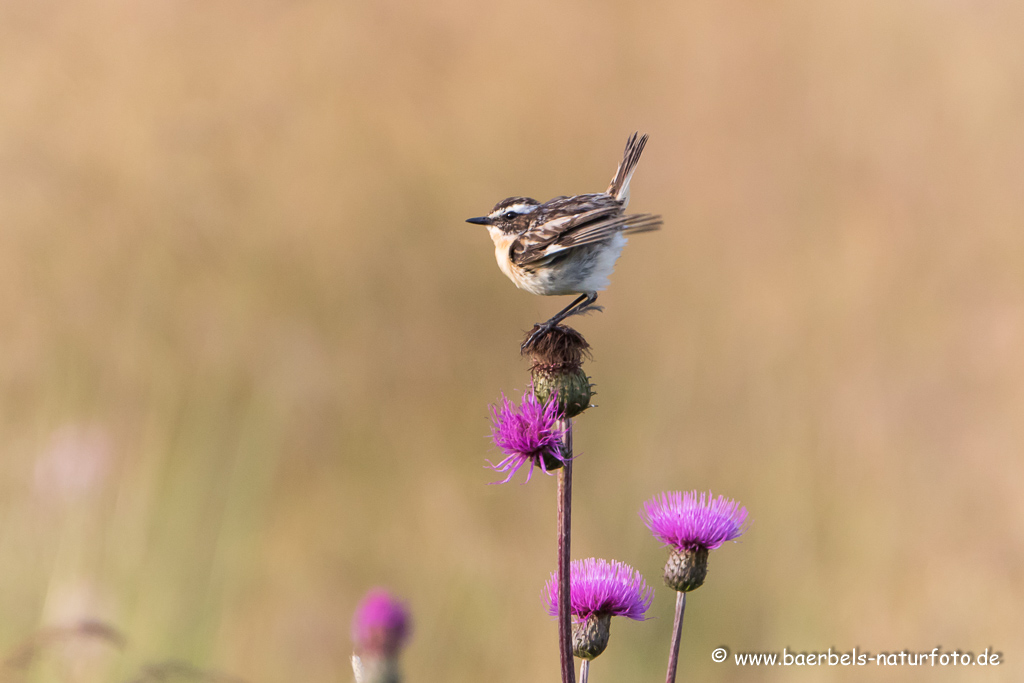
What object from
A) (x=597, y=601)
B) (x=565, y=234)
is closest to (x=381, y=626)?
(x=597, y=601)

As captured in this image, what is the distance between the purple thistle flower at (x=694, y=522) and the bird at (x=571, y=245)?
3.76ft

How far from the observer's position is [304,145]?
33.0ft

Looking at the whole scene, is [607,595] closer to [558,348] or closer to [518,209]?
[558,348]

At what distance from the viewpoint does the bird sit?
4335 mm

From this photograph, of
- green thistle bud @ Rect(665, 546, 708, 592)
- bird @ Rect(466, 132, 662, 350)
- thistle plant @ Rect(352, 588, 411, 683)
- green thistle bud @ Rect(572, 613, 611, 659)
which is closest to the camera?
thistle plant @ Rect(352, 588, 411, 683)

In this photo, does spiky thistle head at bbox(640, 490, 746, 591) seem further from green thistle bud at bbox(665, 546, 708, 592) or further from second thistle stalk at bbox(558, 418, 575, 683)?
second thistle stalk at bbox(558, 418, 575, 683)

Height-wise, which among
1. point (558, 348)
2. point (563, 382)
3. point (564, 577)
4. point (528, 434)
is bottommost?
point (564, 577)

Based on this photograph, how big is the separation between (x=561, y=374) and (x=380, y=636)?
4.31 ft

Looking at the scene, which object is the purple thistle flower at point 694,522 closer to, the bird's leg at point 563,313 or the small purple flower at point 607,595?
the small purple flower at point 607,595

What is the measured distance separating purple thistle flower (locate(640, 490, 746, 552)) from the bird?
3.76ft

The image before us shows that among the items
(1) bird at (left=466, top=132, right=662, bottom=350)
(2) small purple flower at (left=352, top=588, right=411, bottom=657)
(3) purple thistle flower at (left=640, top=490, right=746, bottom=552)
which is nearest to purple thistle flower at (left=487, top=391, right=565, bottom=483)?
(3) purple thistle flower at (left=640, top=490, right=746, bottom=552)

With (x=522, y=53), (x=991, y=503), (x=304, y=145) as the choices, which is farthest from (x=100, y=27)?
(x=991, y=503)

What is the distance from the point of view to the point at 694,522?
10.6ft

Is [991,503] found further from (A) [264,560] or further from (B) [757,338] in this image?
(A) [264,560]
